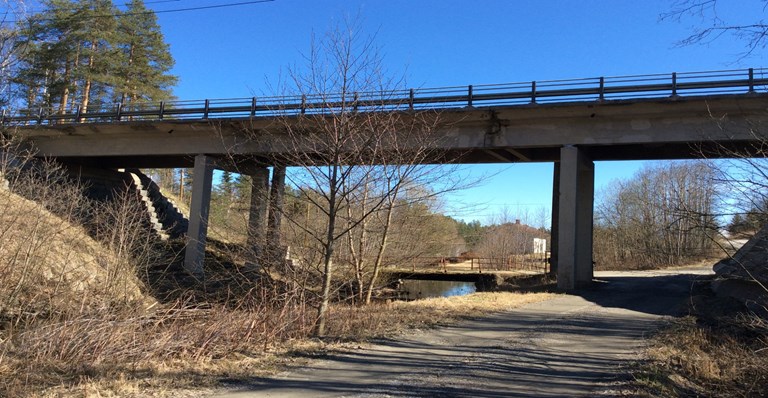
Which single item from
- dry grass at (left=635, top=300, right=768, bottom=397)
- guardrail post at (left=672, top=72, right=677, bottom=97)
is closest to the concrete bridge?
guardrail post at (left=672, top=72, right=677, bottom=97)

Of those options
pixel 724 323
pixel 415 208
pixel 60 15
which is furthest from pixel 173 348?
pixel 60 15

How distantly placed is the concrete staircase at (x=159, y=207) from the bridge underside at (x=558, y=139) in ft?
17.0

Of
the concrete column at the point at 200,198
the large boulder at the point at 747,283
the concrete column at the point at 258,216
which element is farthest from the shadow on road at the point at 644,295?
the concrete column at the point at 200,198

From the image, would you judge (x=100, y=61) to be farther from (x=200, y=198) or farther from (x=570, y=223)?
(x=570, y=223)

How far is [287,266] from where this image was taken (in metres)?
10.9

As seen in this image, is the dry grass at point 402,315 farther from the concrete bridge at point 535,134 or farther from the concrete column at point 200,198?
the concrete column at point 200,198

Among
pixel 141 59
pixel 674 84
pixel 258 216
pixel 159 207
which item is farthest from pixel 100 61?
pixel 674 84

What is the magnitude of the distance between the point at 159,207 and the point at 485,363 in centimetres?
3324

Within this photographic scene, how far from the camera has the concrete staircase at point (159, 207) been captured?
3428cm

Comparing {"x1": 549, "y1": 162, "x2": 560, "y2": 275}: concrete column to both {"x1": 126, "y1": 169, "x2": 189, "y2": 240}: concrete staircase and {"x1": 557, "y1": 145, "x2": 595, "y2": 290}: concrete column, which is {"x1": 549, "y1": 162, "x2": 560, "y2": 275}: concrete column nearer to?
{"x1": 557, "y1": 145, "x2": 595, "y2": 290}: concrete column

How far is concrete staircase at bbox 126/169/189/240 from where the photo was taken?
34281mm

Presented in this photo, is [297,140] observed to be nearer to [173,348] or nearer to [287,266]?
[287,266]

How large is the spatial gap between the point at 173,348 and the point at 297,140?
5.21m

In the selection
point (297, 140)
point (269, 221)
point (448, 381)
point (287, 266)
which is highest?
point (297, 140)
